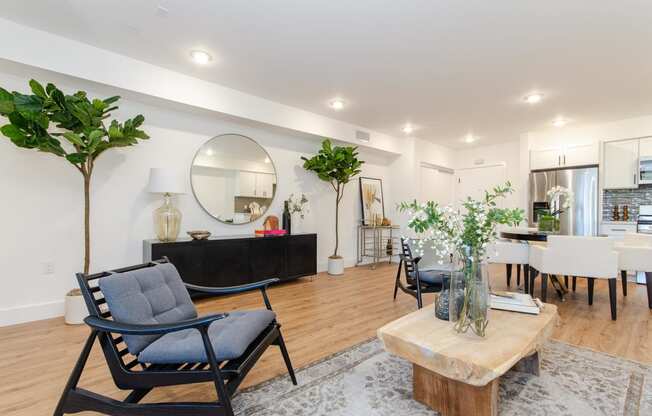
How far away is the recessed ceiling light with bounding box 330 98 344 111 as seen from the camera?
4.36m

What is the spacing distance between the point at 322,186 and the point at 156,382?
4.34 m

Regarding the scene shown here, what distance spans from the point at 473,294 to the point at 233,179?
351 cm

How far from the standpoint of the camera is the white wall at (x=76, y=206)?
2.91 metres

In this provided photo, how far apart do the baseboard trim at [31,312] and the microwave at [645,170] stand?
7.97 metres

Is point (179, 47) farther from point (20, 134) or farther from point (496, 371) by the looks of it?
point (496, 371)

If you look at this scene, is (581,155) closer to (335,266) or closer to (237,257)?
(335,266)

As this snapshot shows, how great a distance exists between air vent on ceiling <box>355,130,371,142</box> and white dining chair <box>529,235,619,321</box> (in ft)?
10.9

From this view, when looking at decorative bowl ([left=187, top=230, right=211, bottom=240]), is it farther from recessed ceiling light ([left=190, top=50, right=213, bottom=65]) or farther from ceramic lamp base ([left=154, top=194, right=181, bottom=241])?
recessed ceiling light ([left=190, top=50, right=213, bottom=65])

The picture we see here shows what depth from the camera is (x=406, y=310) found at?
131 inches

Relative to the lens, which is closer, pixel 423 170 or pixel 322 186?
pixel 322 186

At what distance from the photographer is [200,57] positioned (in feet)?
10.3

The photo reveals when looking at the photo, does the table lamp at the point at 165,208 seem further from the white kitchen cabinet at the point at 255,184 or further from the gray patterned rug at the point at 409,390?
the gray patterned rug at the point at 409,390

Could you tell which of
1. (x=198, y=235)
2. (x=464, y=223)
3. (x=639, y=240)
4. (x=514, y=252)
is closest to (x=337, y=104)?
(x=198, y=235)

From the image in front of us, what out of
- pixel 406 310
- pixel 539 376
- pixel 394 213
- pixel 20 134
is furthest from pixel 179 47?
pixel 394 213
